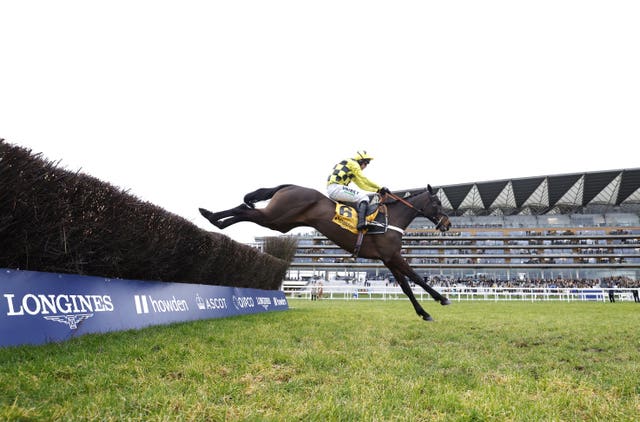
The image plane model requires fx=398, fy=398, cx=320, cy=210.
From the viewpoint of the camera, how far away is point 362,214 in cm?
718

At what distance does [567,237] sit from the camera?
76000 millimetres

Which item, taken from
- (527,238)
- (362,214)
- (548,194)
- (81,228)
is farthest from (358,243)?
(548,194)

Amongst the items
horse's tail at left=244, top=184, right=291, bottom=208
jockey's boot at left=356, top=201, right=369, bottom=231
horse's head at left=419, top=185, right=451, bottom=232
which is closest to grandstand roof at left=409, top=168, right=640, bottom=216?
horse's head at left=419, top=185, right=451, bottom=232

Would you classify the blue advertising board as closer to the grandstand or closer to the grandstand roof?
the grandstand

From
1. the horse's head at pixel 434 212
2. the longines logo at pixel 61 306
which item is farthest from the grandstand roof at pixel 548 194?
the longines logo at pixel 61 306

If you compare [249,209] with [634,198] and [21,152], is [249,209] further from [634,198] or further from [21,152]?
[634,198]

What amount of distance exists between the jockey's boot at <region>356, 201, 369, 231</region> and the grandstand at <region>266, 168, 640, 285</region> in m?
63.8

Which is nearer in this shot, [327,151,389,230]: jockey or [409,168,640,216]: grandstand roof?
[327,151,389,230]: jockey

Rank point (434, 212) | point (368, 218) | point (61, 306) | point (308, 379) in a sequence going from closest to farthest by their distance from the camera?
1. point (308, 379)
2. point (61, 306)
3. point (368, 218)
4. point (434, 212)

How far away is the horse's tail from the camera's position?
6.85 metres

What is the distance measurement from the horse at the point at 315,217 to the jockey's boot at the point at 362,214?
0.70 feet

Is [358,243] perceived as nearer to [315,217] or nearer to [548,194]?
[315,217]

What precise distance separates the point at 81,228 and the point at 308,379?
3697 millimetres

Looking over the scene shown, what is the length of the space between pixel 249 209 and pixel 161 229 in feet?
5.05
